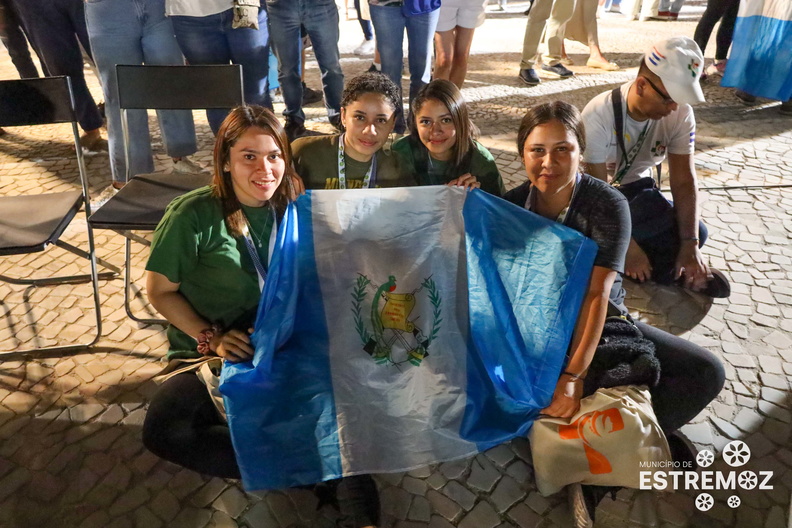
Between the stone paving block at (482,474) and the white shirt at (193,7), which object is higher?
the white shirt at (193,7)

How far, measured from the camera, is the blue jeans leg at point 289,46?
14.2ft

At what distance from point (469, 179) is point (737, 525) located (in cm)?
161

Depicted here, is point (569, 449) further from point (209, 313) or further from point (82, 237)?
point (82, 237)

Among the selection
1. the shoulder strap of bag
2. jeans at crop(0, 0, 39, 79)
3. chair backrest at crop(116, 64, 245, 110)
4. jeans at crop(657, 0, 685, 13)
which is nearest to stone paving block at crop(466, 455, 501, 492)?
the shoulder strap of bag

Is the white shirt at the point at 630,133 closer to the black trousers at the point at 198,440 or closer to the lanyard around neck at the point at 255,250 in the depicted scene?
the lanyard around neck at the point at 255,250

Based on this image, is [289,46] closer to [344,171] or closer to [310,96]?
[310,96]

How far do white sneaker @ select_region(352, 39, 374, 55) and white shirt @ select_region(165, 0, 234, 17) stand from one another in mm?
4987

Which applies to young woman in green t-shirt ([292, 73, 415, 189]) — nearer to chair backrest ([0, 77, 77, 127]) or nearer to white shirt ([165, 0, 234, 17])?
chair backrest ([0, 77, 77, 127])

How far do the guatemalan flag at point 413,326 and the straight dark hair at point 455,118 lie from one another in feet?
1.51

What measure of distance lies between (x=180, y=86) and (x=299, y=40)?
6.04 feet

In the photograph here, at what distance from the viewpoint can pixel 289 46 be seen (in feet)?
14.9

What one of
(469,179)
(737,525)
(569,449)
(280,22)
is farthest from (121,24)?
(737,525)

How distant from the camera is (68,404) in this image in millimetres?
2398

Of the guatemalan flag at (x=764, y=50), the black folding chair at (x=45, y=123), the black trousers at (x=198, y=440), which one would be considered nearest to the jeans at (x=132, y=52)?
the black folding chair at (x=45, y=123)
